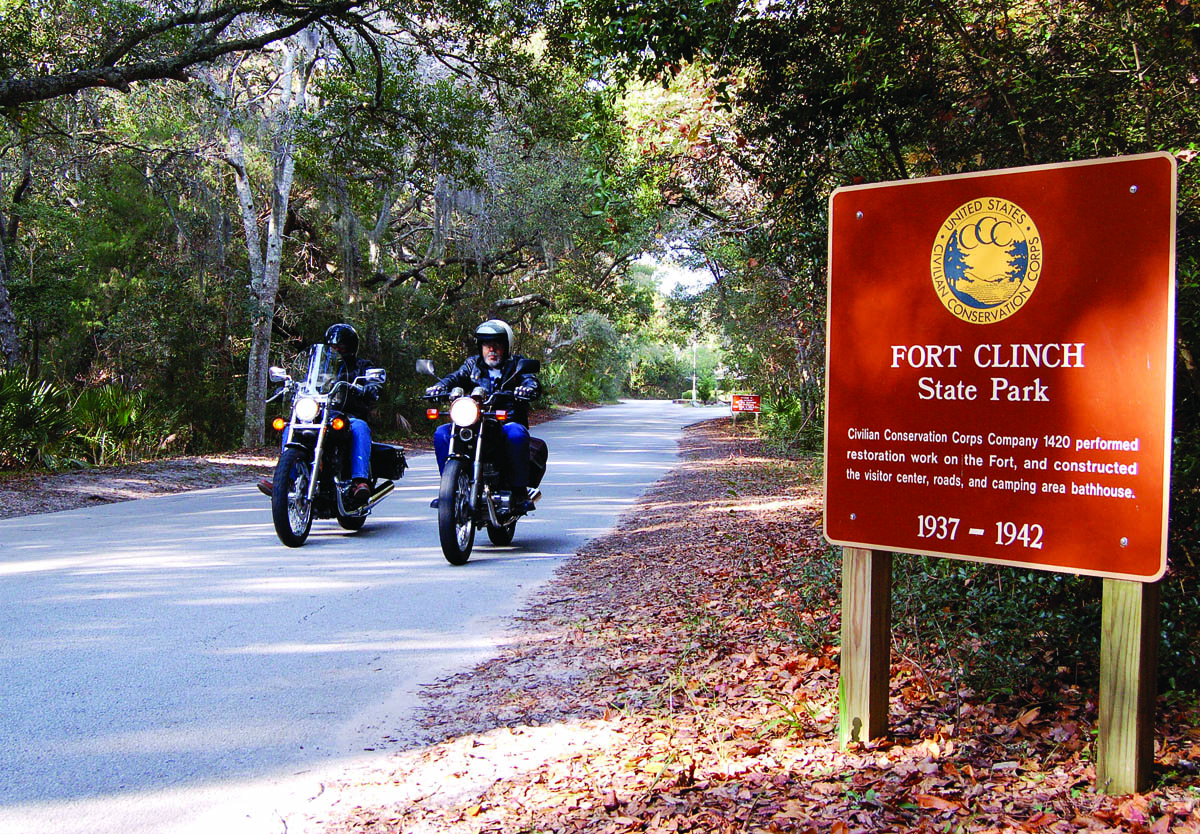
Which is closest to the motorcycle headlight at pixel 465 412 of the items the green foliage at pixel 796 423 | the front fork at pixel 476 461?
the front fork at pixel 476 461

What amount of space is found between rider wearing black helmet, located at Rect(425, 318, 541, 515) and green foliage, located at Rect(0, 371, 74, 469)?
30.2 ft

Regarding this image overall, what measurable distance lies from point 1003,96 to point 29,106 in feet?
48.3

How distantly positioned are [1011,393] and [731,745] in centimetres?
180

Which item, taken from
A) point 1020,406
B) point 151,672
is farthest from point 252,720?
point 1020,406

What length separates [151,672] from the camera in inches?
195

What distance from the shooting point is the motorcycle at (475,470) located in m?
7.94

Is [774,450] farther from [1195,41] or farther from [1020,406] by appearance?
[1020,406]

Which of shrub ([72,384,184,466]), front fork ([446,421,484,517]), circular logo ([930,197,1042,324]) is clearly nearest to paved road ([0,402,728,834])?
front fork ([446,421,484,517])

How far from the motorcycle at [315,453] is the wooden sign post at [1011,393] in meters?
5.96

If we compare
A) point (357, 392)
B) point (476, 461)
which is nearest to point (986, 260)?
point (476, 461)

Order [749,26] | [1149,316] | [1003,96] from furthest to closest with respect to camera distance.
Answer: [749,26] → [1003,96] → [1149,316]

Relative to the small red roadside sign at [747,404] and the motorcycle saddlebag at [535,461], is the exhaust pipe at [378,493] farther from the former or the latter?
the small red roadside sign at [747,404]

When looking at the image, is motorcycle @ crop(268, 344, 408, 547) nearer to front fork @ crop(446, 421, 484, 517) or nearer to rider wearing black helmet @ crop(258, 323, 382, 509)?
rider wearing black helmet @ crop(258, 323, 382, 509)

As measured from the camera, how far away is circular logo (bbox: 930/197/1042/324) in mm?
3414
